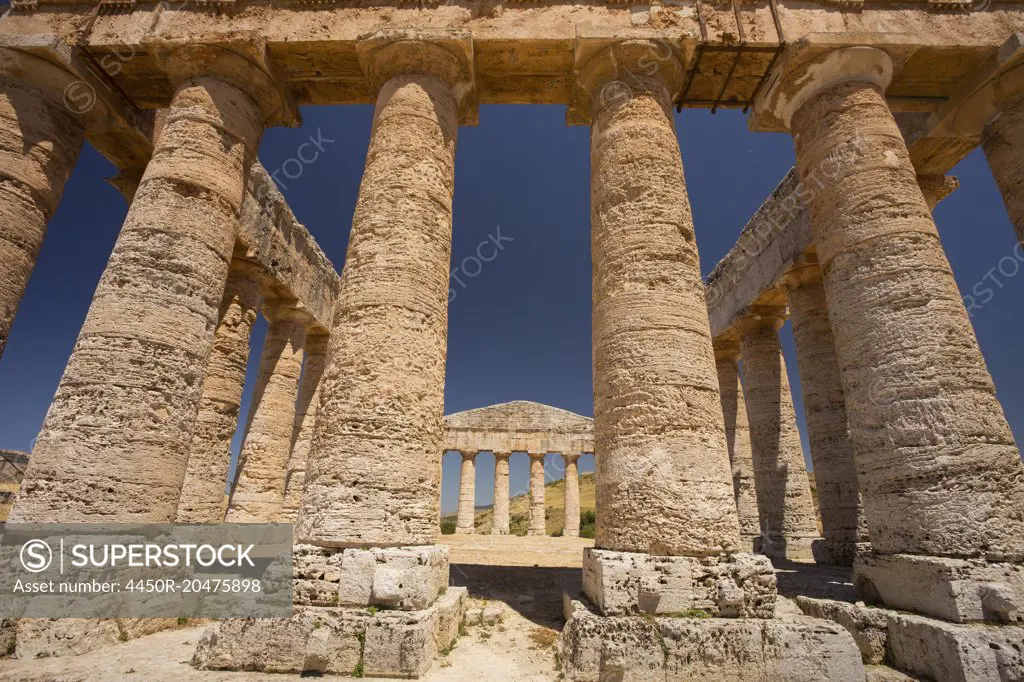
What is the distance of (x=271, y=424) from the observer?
12.6 m

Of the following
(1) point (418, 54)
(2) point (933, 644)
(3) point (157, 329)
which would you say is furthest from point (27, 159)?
(2) point (933, 644)

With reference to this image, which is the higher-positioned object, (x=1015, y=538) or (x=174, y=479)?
(x=174, y=479)

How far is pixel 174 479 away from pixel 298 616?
3.11m

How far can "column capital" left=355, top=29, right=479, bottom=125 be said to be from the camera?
24.5 feet

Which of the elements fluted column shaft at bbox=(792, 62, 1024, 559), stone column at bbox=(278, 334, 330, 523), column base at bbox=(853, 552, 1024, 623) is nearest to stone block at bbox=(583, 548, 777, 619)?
column base at bbox=(853, 552, 1024, 623)

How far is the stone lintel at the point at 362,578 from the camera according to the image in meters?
4.73

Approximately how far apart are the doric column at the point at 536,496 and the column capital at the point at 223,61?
22049mm

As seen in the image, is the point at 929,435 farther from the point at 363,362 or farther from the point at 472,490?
the point at 472,490

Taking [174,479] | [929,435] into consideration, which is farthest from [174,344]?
[929,435]

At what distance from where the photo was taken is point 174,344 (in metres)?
6.49

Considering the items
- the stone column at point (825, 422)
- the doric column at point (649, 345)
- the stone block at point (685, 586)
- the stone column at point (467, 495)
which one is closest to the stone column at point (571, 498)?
the stone column at point (467, 495)

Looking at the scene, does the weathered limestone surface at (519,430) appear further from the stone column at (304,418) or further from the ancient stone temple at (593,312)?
the ancient stone temple at (593,312)

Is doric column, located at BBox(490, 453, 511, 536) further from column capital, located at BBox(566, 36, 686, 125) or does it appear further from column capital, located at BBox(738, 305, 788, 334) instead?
column capital, located at BBox(566, 36, 686, 125)

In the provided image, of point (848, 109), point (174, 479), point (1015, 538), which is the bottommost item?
point (1015, 538)
